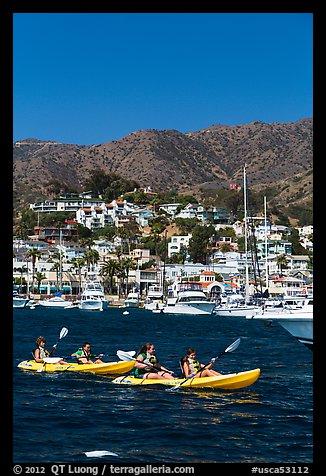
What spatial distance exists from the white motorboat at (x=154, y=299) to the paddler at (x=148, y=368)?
66115mm

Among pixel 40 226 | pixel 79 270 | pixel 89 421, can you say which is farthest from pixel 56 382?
pixel 40 226

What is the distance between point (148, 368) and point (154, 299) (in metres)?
81.3

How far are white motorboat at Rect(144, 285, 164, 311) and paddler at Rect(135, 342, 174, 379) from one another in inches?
2603

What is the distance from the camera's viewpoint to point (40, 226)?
16675 centimetres

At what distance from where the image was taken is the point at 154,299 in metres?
101

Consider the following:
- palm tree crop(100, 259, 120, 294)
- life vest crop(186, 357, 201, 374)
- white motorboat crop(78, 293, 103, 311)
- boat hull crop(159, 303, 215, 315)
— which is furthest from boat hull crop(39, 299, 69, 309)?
life vest crop(186, 357, 201, 374)

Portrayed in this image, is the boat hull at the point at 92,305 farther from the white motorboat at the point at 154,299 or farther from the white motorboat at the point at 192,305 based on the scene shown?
the white motorboat at the point at 192,305

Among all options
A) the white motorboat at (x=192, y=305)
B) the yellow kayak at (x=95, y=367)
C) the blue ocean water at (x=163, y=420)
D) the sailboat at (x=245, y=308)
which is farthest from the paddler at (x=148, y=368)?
the white motorboat at (x=192, y=305)

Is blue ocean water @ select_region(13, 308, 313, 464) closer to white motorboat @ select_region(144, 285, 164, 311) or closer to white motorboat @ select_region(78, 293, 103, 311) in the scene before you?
white motorboat @ select_region(78, 293, 103, 311)

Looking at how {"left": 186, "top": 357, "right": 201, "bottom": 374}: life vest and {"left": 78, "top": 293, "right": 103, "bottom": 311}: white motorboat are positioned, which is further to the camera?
{"left": 78, "top": 293, "right": 103, "bottom": 311}: white motorboat

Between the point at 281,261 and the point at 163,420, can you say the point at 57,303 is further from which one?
the point at 163,420

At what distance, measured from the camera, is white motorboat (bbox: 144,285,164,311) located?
8794 centimetres
